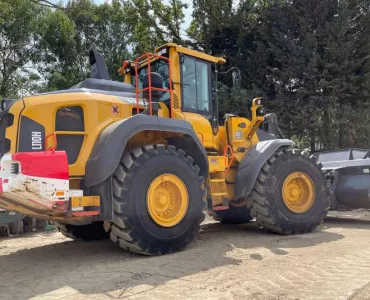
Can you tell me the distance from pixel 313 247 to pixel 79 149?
347 centimetres

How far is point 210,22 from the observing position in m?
17.4

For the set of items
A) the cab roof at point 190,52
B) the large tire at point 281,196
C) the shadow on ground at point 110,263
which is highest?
the cab roof at point 190,52

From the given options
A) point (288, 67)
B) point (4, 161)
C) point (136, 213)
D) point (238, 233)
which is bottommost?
point (238, 233)

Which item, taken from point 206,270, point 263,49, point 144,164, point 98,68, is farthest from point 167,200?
point 263,49

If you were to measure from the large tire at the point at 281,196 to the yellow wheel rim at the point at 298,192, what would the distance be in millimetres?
55

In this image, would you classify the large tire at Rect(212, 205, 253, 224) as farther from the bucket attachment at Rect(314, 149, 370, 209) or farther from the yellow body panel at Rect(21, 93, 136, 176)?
the yellow body panel at Rect(21, 93, 136, 176)

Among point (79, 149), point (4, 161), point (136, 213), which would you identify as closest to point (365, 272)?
point (136, 213)

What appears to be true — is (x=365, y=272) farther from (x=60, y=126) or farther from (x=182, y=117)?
(x=60, y=126)

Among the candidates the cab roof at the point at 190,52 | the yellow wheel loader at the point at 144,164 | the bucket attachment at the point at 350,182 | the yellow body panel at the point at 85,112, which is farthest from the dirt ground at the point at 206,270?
the cab roof at the point at 190,52

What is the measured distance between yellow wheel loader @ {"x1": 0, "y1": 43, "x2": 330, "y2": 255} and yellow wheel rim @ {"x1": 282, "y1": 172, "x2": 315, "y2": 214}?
0.02 meters

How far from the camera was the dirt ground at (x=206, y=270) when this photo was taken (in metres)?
4.15

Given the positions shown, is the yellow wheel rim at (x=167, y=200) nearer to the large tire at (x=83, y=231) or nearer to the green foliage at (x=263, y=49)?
the large tire at (x=83, y=231)

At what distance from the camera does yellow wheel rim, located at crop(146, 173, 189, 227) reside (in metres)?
5.62

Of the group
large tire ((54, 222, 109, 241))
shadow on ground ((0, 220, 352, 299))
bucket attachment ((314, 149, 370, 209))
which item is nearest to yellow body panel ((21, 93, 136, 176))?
shadow on ground ((0, 220, 352, 299))
